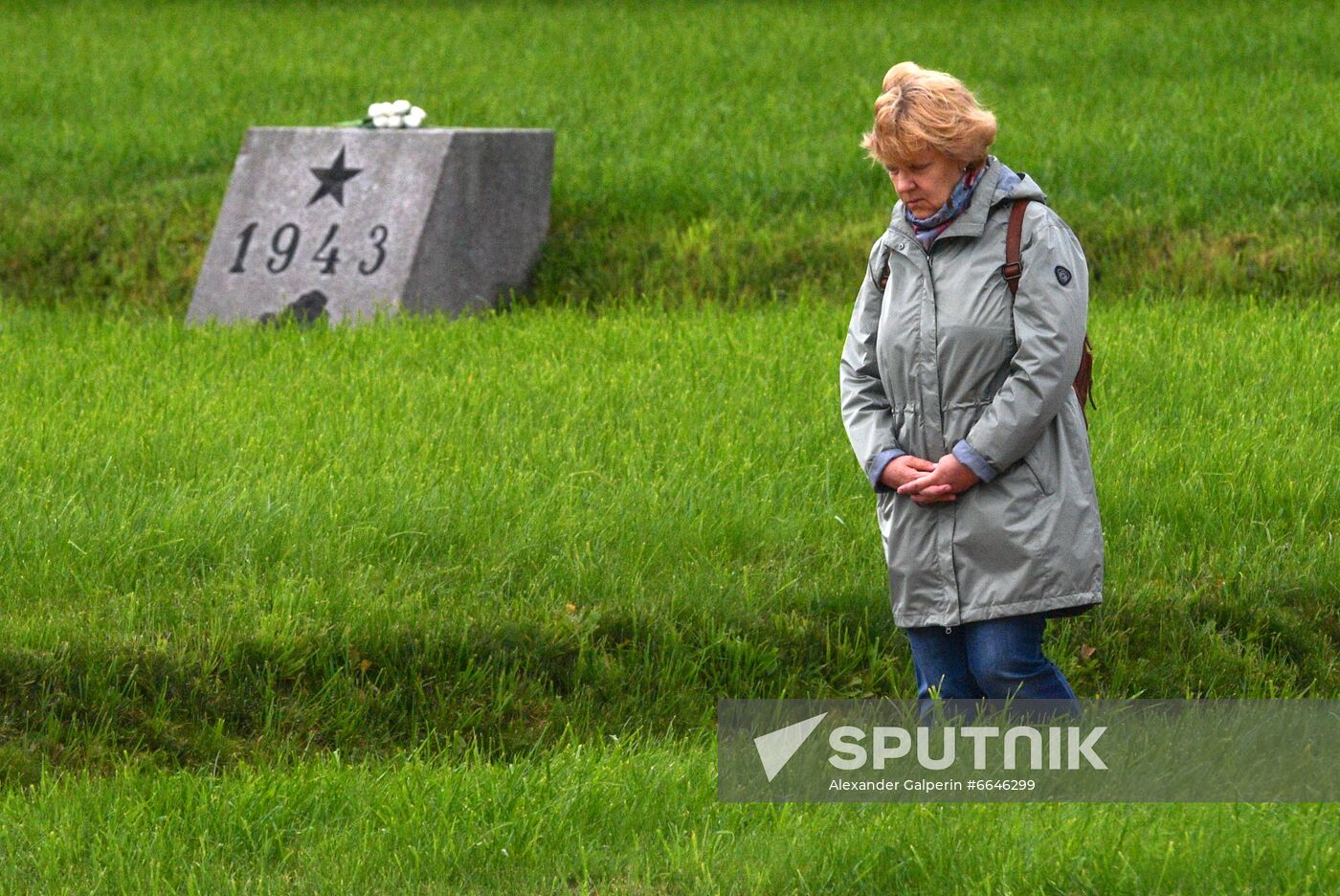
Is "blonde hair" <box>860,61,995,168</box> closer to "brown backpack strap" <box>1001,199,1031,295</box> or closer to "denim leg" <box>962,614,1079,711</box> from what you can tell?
"brown backpack strap" <box>1001,199,1031,295</box>

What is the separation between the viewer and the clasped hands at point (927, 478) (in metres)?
3.77

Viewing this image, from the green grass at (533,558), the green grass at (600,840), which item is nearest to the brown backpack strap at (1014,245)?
the green grass at (600,840)

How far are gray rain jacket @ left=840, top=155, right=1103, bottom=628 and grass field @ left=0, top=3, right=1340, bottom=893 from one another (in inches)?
21.2

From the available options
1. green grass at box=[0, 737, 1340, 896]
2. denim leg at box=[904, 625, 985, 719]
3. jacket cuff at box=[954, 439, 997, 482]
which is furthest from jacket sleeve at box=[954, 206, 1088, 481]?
green grass at box=[0, 737, 1340, 896]

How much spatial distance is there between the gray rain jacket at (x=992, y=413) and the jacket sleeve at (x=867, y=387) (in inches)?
1.0

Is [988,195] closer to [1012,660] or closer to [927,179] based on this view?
[927,179]

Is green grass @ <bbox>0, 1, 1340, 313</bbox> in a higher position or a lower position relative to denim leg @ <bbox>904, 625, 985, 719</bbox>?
lower

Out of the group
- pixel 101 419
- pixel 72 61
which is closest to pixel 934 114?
pixel 101 419

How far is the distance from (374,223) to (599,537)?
5.19 meters

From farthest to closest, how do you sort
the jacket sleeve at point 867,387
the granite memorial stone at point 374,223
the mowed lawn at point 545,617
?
the granite memorial stone at point 374,223 < the jacket sleeve at point 867,387 < the mowed lawn at point 545,617

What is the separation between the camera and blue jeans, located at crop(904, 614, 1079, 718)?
3.87m

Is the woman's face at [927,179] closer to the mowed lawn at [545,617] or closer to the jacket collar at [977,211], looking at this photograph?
the jacket collar at [977,211]

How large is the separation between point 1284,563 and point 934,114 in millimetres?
2385

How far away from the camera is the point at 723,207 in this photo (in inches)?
425
